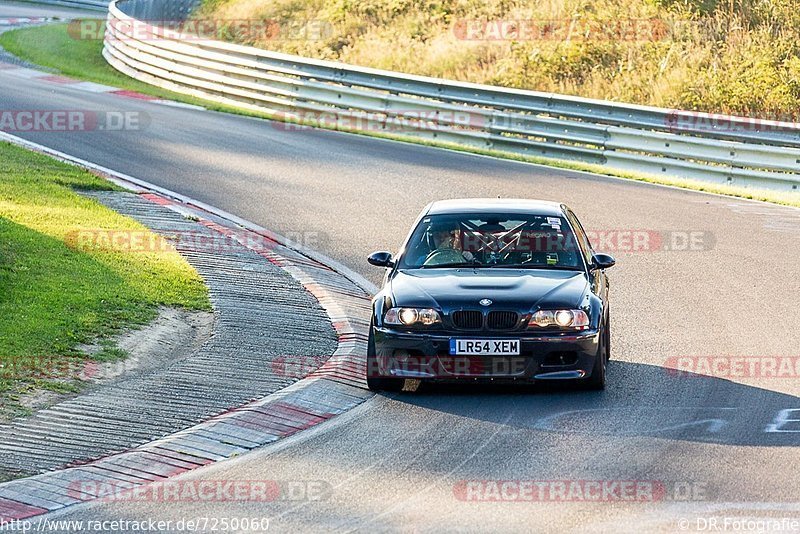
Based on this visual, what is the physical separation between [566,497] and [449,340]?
8.51 ft

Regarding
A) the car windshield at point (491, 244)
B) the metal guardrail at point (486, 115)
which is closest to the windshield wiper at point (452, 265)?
the car windshield at point (491, 244)

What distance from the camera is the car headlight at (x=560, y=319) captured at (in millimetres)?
10406

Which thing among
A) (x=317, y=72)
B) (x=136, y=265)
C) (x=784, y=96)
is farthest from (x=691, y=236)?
(x=317, y=72)

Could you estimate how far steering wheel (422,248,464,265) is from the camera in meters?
11.5

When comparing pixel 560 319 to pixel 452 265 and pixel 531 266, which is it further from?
pixel 452 265

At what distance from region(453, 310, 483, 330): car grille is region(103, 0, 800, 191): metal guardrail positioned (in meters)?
12.1

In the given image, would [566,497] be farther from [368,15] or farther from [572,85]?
[368,15]

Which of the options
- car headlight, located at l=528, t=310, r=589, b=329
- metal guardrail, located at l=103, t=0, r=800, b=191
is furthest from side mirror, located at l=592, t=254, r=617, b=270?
metal guardrail, located at l=103, t=0, r=800, b=191

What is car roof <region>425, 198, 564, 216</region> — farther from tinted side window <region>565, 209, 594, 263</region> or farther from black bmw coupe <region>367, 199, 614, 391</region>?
black bmw coupe <region>367, 199, 614, 391</region>

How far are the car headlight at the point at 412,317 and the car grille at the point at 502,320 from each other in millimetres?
396

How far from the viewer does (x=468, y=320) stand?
34.2 feet

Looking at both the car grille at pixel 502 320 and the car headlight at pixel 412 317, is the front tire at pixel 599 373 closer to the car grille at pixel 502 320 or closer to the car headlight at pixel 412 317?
the car grille at pixel 502 320

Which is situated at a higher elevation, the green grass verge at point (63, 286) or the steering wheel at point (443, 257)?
the steering wheel at point (443, 257)

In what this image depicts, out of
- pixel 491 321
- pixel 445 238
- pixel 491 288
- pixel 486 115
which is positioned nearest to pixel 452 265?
pixel 445 238
